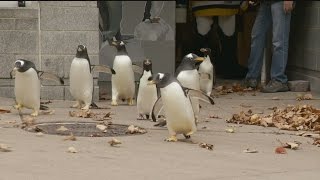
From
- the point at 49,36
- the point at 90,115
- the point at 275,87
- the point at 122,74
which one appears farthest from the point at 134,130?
the point at 275,87

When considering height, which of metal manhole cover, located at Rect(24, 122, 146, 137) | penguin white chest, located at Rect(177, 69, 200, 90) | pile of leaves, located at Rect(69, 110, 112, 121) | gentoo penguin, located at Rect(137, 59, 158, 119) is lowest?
pile of leaves, located at Rect(69, 110, 112, 121)

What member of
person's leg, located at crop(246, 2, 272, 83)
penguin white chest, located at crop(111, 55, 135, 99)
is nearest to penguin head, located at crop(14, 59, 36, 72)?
penguin white chest, located at crop(111, 55, 135, 99)

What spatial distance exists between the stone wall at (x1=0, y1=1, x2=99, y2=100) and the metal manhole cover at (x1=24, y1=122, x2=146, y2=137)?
2537mm

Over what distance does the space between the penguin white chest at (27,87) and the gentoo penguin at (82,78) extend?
33.0 inches

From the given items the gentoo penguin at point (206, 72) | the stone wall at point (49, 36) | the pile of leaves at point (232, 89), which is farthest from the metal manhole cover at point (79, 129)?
the pile of leaves at point (232, 89)

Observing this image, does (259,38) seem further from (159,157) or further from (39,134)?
(159,157)

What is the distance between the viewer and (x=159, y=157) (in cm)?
611

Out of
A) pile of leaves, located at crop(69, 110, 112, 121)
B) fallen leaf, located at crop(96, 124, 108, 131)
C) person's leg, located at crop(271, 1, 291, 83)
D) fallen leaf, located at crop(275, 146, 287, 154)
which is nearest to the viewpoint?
fallen leaf, located at crop(275, 146, 287, 154)

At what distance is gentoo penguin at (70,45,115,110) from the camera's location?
359 inches

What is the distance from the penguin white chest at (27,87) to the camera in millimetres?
8281

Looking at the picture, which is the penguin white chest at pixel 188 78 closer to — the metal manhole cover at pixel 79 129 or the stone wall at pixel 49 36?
the metal manhole cover at pixel 79 129

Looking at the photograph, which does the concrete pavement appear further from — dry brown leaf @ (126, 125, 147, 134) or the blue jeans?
the blue jeans

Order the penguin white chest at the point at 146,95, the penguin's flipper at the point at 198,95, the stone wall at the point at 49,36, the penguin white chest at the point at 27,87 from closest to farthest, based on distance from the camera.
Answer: the penguin's flipper at the point at 198,95, the penguin white chest at the point at 27,87, the penguin white chest at the point at 146,95, the stone wall at the point at 49,36

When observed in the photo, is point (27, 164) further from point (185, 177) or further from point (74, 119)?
point (74, 119)
